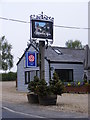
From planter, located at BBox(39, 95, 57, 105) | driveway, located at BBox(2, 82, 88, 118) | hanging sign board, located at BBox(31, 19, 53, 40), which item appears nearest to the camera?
driveway, located at BBox(2, 82, 88, 118)

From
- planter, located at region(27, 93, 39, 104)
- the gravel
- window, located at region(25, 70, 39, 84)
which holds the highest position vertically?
window, located at region(25, 70, 39, 84)

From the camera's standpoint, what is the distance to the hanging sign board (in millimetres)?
A: 21359

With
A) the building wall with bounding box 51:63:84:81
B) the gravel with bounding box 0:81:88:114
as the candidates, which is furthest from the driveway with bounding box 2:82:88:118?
the building wall with bounding box 51:63:84:81

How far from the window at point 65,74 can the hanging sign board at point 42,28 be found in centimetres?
1139

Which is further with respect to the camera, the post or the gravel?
the post

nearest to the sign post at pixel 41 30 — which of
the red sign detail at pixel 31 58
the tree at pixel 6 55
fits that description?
the red sign detail at pixel 31 58

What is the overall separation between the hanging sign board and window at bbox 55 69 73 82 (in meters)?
11.4

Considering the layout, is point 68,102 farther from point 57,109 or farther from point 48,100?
point 57,109

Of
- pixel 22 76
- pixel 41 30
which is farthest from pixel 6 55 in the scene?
pixel 41 30

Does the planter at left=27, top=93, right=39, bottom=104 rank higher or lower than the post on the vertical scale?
lower

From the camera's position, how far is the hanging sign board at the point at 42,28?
841 inches

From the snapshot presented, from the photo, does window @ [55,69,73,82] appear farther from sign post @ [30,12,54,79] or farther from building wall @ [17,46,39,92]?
sign post @ [30,12,54,79]

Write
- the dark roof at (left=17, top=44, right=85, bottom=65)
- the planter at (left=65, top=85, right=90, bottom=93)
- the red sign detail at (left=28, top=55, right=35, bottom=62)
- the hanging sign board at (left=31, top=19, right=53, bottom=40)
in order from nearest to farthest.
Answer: the hanging sign board at (left=31, top=19, right=53, bottom=40) < the planter at (left=65, top=85, right=90, bottom=93) < the red sign detail at (left=28, top=55, right=35, bottom=62) < the dark roof at (left=17, top=44, right=85, bottom=65)

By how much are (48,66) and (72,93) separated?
13.0 ft
